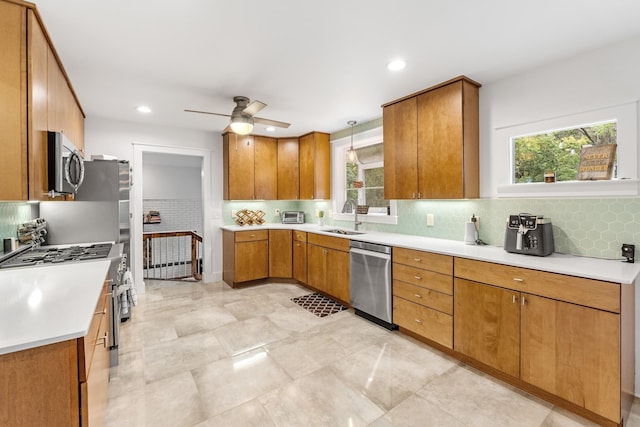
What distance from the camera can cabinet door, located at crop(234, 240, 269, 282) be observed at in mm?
4418

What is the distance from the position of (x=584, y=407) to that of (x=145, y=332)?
11.8 feet

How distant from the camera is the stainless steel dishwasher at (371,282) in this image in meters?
3.04

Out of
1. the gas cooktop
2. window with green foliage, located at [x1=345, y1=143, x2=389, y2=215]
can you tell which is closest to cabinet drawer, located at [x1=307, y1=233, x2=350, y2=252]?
window with green foliage, located at [x1=345, y1=143, x2=389, y2=215]

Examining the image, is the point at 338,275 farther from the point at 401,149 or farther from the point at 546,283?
the point at 546,283

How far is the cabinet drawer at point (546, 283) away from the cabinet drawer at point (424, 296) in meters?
0.27

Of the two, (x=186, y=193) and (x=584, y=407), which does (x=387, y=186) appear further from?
(x=186, y=193)

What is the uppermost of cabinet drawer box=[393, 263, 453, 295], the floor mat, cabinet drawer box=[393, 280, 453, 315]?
cabinet drawer box=[393, 263, 453, 295]

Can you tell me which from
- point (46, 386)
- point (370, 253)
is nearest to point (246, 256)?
point (370, 253)

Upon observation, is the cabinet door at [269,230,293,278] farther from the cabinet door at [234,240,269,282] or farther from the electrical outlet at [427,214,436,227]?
the electrical outlet at [427,214,436,227]

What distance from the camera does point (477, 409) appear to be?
6.23 feet

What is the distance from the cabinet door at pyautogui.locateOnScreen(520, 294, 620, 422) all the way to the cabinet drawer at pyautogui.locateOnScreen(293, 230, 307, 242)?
9.44 ft

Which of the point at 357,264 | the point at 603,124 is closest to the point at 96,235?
the point at 357,264

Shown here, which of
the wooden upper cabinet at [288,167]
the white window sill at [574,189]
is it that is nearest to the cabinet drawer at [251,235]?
the wooden upper cabinet at [288,167]

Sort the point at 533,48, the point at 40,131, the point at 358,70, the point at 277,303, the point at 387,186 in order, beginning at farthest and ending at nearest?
the point at 277,303
the point at 387,186
the point at 358,70
the point at 533,48
the point at 40,131
